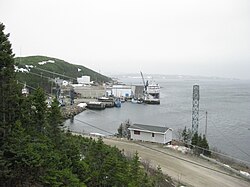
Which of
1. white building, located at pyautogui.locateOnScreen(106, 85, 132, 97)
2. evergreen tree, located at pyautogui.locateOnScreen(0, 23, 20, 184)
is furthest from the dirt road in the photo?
white building, located at pyautogui.locateOnScreen(106, 85, 132, 97)

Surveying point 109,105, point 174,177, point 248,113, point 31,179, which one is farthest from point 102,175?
point 109,105

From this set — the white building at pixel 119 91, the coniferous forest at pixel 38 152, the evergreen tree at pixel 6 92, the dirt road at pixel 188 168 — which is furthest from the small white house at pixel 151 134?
the white building at pixel 119 91

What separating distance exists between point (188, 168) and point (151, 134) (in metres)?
2.03

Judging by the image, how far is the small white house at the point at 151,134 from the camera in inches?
281

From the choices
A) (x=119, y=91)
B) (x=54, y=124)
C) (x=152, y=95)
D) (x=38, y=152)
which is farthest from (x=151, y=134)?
(x=119, y=91)

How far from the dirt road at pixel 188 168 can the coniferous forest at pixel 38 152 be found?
Result: 1.85 m

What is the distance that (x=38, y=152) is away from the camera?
2.61 meters

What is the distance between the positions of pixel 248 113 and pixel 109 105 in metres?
8.24

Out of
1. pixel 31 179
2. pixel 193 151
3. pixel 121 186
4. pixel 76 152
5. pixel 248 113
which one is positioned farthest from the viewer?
pixel 248 113

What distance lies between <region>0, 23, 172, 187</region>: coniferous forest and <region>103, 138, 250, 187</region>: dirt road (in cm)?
185

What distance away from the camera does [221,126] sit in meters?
12.4

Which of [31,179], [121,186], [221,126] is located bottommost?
[221,126]

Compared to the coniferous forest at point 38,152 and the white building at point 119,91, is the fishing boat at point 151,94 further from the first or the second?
the coniferous forest at point 38,152

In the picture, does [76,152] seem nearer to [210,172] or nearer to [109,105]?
[210,172]
